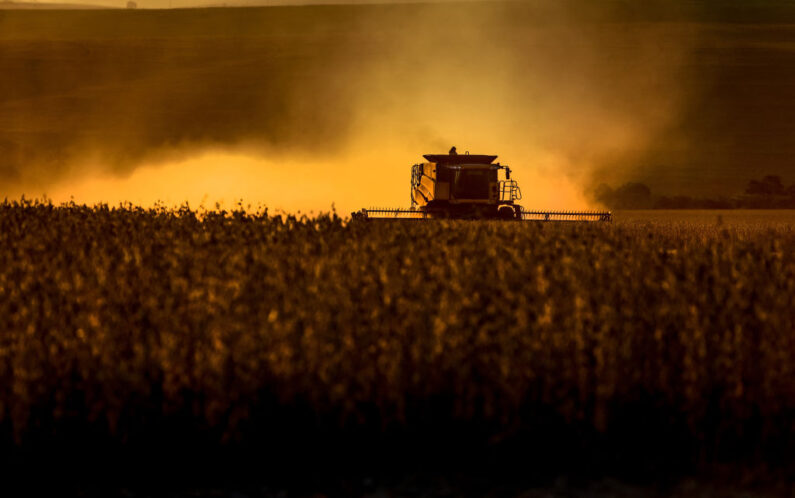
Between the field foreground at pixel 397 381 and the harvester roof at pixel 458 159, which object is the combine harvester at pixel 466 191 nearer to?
the harvester roof at pixel 458 159

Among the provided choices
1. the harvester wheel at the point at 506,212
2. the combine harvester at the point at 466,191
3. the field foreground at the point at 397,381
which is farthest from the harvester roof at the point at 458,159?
the field foreground at the point at 397,381

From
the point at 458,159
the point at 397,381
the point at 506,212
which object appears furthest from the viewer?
the point at 458,159

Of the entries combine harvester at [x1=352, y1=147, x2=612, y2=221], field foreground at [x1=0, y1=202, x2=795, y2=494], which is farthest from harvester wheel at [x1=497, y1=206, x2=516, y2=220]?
field foreground at [x1=0, y1=202, x2=795, y2=494]

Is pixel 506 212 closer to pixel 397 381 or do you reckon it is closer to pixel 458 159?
pixel 458 159

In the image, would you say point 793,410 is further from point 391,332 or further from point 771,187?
point 771,187

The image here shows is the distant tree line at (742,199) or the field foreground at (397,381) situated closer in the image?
the field foreground at (397,381)

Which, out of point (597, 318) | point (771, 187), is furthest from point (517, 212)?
point (771, 187)

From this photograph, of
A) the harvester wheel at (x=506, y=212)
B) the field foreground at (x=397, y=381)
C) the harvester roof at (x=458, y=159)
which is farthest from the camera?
the harvester roof at (x=458, y=159)

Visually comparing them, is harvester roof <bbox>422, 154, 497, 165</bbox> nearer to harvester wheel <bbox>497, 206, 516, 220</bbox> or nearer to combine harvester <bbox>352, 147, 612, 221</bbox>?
combine harvester <bbox>352, 147, 612, 221</bbox>

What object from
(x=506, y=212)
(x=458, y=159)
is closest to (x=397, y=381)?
(x=506, y=212)

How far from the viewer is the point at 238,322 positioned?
9.76m

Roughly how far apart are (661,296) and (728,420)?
6.91 feet

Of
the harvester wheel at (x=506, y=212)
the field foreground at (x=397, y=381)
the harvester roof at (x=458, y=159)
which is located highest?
the harvester roof at (x=458, y=159)

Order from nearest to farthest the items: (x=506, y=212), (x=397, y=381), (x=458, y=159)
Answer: (x=397, y=381)
(x=506, y=212)
(x=458, y=159)
